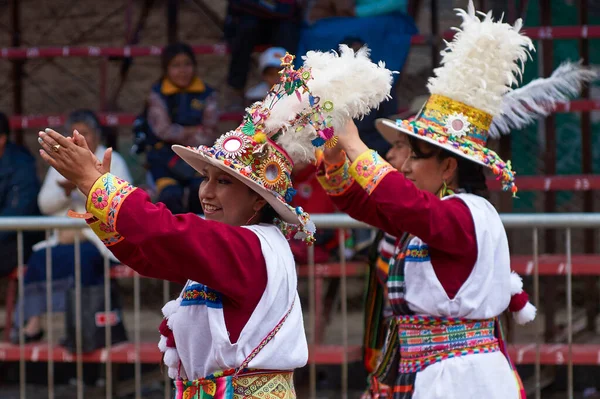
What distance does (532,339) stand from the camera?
21.8ft

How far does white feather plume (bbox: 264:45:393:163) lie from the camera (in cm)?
320

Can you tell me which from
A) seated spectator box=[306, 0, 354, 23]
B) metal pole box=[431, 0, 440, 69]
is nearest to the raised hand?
seated spectator box=[306, 0, 354, 23]

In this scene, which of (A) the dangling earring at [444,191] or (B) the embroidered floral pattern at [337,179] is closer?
(B) the embroidered floral pattern at [337,179]

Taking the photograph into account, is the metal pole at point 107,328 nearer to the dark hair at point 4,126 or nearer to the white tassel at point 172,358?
the dark hair at point 4,126

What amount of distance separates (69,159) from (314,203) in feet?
11.4

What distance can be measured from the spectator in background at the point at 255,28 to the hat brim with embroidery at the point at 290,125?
3.55m

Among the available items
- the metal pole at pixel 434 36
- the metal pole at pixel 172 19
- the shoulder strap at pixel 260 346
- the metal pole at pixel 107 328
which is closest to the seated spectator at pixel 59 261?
the metal pole at pixel 107 328

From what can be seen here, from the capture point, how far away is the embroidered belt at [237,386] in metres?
3.16

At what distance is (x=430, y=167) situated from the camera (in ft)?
13.4

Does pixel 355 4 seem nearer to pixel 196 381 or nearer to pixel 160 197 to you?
pixel 160 197

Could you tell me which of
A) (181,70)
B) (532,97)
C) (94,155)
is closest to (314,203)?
(181,70)

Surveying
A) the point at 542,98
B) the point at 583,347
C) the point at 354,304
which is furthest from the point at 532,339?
the point at 542,98

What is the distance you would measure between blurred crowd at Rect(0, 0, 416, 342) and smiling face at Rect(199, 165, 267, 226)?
2.75m

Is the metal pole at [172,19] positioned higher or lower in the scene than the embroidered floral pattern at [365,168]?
higher
